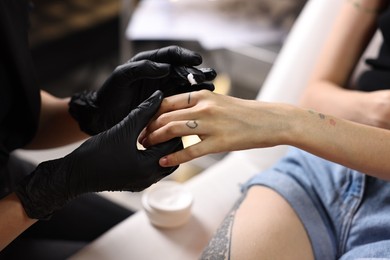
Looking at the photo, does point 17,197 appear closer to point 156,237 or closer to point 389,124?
point 156,237

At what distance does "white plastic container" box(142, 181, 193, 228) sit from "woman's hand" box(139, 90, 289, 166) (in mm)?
255

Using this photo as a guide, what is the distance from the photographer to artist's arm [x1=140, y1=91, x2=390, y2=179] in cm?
Answer: 63

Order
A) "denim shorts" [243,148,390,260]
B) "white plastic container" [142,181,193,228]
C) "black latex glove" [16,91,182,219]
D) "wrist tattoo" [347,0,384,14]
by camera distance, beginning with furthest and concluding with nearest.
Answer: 1. "wrist tattoo" [347,0,384,14]
2. "white plastic container" [142,181,193,228]
3. "denim shorts" [243,148,390,260]
4. "black latex glove" [16,91,182,219]

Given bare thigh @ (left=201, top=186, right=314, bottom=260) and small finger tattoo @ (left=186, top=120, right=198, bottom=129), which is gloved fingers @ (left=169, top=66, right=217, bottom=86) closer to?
small finger tattoo @ (left=186, top=120, right=198, bottom=129)

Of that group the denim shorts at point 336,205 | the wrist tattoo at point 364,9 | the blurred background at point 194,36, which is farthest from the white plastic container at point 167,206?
the blurred background at point 194,36

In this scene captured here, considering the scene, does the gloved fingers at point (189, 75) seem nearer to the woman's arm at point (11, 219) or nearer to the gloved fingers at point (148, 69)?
the gloved fingers at point (148, 69)

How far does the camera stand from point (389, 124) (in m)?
0.86

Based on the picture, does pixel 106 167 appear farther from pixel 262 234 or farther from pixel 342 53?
pixel 342 53

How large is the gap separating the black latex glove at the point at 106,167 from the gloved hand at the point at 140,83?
0.07 m

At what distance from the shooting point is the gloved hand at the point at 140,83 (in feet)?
2.31

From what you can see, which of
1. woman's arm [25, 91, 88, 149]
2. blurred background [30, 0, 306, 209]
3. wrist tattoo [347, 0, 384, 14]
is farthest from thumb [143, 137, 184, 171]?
blurred background [30, 0, 306, 209]

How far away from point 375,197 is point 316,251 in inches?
6.0

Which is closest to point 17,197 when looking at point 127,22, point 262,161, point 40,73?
point 262,161

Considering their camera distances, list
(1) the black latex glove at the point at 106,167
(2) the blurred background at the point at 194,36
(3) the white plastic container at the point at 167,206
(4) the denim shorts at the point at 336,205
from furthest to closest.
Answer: (2) the blurred background at the point at 194,36 → (3) the white plastic container at the point at 167,206 → (4) the denim shorts at the point at 336,205 → (1) the black latex glove at the point at 106,167
